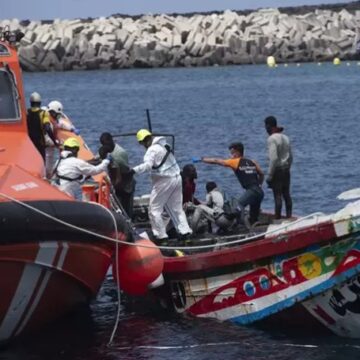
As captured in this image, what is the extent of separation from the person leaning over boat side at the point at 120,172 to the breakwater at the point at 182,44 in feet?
257

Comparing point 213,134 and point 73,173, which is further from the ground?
point 73,173

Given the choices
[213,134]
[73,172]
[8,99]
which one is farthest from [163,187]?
[213,134]

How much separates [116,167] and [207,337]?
368 centimetres

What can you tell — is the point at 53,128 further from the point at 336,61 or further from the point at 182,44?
the point at 336,61

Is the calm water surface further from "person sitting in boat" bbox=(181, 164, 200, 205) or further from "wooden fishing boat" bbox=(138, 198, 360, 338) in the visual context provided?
"person sitting in boat" bbox=(181, 164, 200, 205)

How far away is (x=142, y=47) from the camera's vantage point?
101000 mm

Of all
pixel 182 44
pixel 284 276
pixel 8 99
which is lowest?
pixel 182 44

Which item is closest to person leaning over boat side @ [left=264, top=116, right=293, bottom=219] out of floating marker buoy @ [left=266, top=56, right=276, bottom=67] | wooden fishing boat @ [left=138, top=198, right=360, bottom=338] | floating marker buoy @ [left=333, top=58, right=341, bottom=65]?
wooden fishing boat @ [left=138, top=198, right=360, bottom=338]

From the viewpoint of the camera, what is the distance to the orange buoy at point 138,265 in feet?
49.9

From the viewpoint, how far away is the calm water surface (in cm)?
1516

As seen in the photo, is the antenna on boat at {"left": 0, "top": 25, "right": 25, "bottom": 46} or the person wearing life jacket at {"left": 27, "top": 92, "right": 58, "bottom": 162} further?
the person wearing life jacket at {"left": 27, "top": 92, "right": 58, "bottom": 162}

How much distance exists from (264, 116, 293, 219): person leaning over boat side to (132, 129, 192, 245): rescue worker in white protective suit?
1.46 meters

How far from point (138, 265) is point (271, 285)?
4.93 feet

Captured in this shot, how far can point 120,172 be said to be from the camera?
1839 centimetres
